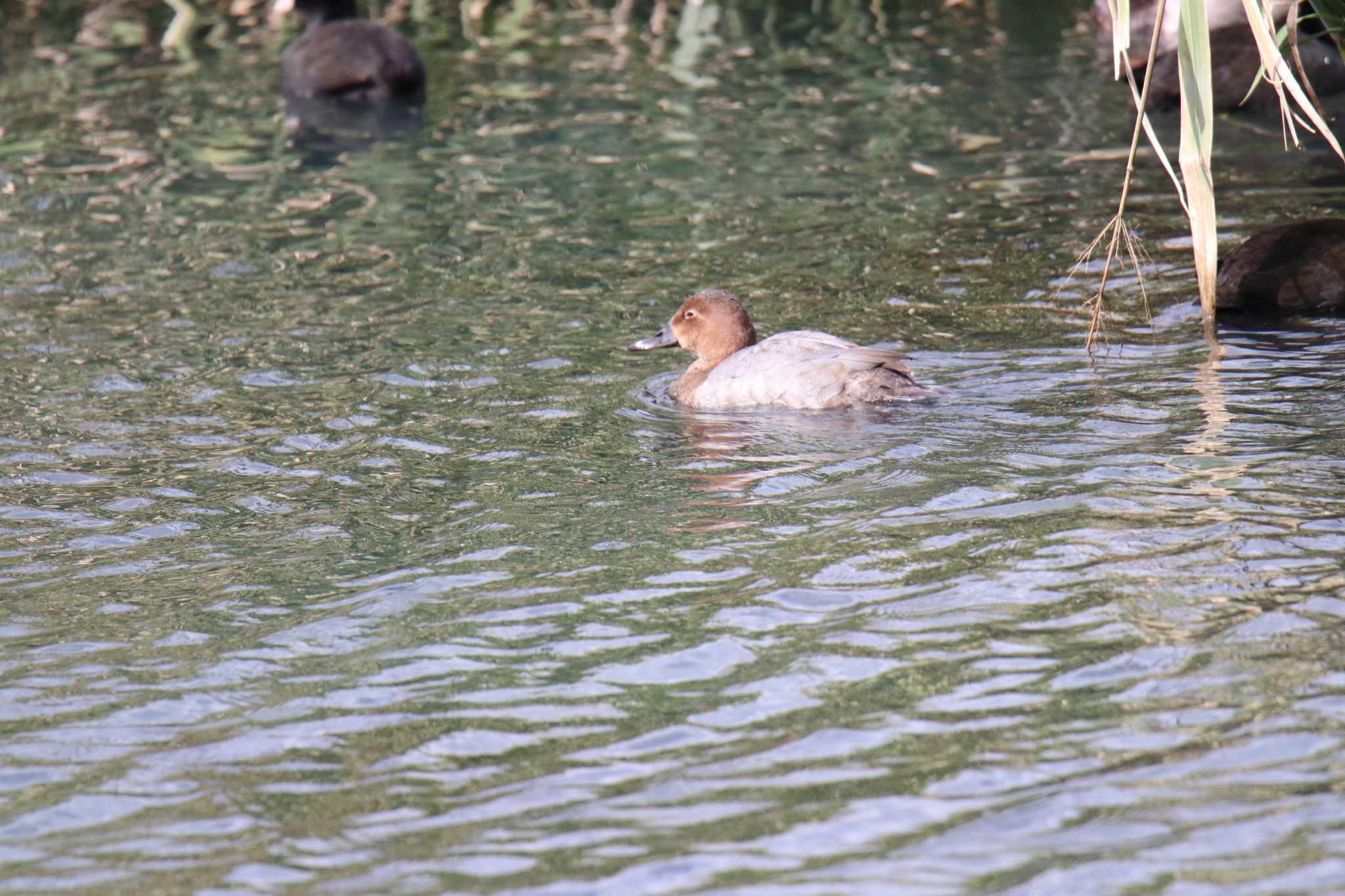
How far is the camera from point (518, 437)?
328 inches

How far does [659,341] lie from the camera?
32.0 ft

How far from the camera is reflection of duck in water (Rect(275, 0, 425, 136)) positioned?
17.9 metres

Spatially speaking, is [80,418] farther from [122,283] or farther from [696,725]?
[696,725]

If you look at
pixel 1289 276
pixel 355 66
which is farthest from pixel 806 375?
pixel 355 66

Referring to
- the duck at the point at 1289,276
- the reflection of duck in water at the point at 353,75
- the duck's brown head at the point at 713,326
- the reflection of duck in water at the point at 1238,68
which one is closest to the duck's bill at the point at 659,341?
the duck's brown head at the point at 713,326

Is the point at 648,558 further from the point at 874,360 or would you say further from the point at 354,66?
the point at 354,66

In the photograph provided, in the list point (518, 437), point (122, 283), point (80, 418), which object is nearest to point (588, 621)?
point (518, 437)

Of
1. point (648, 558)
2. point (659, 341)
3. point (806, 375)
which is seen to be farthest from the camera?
point (659, 341)

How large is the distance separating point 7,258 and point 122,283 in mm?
1302

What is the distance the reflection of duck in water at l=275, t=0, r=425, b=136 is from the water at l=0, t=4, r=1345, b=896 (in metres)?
4.28

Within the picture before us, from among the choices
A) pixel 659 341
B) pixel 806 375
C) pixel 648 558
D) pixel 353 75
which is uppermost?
pixel 353 75

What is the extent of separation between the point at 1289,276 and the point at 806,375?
317cm

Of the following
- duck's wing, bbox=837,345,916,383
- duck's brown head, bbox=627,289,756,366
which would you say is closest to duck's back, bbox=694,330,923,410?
duck's wing, bbox=837,345,916,383

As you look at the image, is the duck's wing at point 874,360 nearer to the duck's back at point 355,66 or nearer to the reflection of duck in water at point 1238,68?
the reflection of duck in water at point 1238,68
